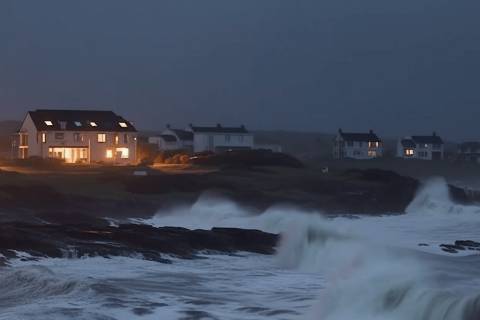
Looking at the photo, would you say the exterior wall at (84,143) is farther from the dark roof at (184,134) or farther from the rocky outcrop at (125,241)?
the rocky outcrop at (125,241)

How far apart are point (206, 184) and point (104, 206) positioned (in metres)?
8.95

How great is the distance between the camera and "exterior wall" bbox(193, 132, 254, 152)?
88062 millimetres

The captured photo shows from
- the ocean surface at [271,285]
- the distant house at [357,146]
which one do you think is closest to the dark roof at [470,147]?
the distant house at [357,146]

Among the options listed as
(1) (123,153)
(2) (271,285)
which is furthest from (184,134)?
(2) (271,285)

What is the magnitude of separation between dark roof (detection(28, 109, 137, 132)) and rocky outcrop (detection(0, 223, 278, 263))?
137 ft

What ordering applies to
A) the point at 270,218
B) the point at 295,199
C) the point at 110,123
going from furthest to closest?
the point at 110,123, the point at 295,199, the point at 270,218

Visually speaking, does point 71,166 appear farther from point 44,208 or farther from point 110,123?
point 44,208

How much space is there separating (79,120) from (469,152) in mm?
61769

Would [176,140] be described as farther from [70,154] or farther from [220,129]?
[70,154]

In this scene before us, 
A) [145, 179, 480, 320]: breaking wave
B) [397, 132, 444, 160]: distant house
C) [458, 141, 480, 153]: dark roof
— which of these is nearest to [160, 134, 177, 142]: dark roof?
[397, 132, 444, 160]: distant house

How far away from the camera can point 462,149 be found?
11938cm

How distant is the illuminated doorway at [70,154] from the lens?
68.8 m

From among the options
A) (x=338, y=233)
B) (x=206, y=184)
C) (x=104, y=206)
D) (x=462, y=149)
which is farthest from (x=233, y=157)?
(x=462, y=149)

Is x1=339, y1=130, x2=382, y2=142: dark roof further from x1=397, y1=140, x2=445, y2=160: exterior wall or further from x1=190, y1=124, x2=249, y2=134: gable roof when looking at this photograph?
x1=190, y1=124, x2=249, y2=134: gable roof
